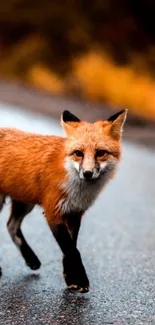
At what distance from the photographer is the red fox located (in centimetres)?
722

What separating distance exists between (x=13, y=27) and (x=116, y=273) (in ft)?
101

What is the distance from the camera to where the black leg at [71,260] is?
7348 millimetres

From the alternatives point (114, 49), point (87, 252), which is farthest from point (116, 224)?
point (114, 49)

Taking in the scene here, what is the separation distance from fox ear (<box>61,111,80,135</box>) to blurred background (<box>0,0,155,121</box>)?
1631 centimetres

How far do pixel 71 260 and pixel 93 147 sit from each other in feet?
3.26

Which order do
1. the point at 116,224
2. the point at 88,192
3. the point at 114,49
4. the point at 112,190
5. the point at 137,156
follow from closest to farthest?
the point at 88,192 < the point at 116,224 < the point at 112,190 < the point at 137,156 < the point at 114,49

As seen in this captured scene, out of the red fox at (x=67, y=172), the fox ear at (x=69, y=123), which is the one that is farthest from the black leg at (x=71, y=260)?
the fox ear at (x=69, y=123)

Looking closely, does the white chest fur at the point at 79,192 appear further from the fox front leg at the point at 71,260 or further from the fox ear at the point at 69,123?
the fox ear at the point at 69,123

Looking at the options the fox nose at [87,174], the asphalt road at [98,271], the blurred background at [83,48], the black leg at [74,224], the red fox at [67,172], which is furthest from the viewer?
the blurred background at [83,48]

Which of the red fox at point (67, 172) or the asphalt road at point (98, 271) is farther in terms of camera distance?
the red fox at point (67, 172)

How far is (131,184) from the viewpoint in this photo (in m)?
14.1

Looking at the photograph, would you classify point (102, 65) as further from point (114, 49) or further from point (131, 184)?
point (131, 184)

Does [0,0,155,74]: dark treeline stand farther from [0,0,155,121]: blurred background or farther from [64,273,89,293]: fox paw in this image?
[64,273,89,293]: fox paw

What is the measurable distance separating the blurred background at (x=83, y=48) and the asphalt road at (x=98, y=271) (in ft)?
41.5
